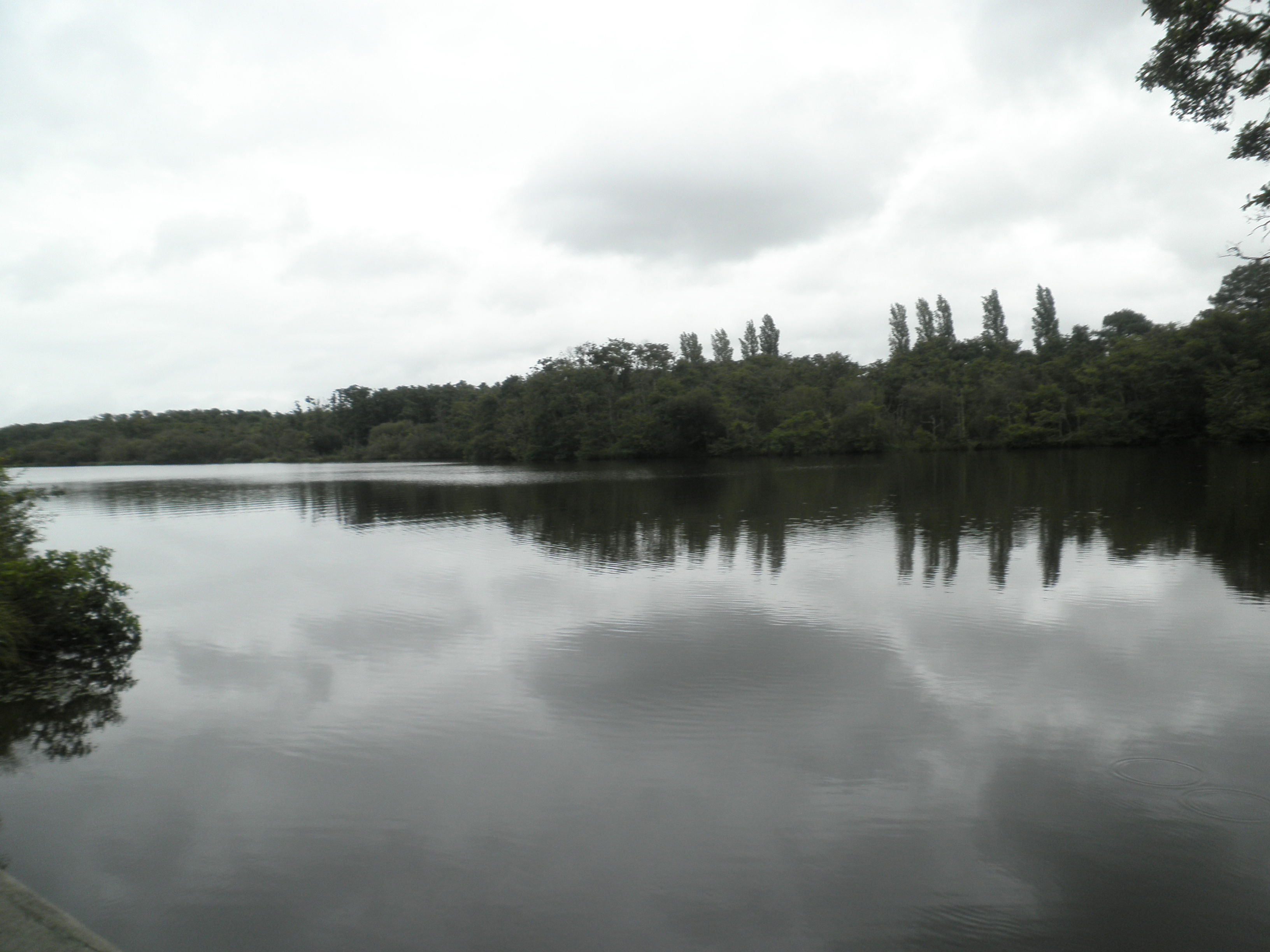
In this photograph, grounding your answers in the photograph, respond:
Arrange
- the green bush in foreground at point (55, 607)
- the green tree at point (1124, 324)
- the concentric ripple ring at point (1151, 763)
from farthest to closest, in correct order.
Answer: the green tree at point (1124, 324) → the green bush in foreground at point (55, 607) → the concentric ripple ring at point (1151, 763)

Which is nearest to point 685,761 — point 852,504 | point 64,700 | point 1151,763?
point 1151,763

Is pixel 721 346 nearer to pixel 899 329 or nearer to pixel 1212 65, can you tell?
pixel 899 329

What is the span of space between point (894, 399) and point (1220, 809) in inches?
2891

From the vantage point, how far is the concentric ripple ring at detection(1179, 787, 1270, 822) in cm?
553

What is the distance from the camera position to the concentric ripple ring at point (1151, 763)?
610cm

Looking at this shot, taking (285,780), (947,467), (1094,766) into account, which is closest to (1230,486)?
(947,467)

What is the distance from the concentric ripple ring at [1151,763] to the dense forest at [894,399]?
146 ft

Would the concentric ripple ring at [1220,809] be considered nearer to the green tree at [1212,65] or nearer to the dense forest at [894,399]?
the green tree at [1212,65]

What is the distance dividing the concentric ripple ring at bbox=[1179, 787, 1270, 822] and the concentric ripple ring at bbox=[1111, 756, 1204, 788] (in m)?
0.11

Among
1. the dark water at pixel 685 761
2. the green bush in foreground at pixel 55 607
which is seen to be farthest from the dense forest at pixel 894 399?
the green bush in foreground at pixel 55 607

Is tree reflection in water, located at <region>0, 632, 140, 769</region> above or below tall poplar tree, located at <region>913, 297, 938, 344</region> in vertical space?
below

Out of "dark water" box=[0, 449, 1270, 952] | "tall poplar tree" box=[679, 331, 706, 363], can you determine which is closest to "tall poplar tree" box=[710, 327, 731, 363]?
"tall poplar tree" box=[679, 331, 706, 363]

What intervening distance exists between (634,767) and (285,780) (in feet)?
9.47

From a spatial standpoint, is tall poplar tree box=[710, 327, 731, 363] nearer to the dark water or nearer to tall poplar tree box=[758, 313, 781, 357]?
tall poplar tree box=[758, 313, 781, 357]
